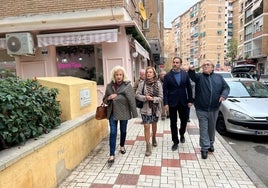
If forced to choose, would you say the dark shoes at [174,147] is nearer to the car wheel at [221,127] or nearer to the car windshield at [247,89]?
the car wheel at [221,127]

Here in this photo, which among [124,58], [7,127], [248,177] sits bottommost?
[248,177]

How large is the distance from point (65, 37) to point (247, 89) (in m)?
5.94

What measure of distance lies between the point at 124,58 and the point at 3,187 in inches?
280

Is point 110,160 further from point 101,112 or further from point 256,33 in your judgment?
point 256,33

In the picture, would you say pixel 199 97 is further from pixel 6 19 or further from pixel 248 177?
pixel 6 19

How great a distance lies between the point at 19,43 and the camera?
29.7 feet

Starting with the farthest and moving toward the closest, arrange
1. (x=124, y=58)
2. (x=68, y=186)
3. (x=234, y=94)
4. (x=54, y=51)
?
(x=54, y=51)
(x=124, y=58)
(x=234, y=94)
(x=68, y=186)

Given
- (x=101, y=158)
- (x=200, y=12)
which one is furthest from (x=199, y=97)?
(x=200, y=12)

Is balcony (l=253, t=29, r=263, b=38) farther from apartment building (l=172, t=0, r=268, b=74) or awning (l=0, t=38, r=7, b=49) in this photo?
awning (l=0, t=38, r=7, b=49)

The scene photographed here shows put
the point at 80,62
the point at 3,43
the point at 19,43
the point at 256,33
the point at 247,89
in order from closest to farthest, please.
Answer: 1. the point at 247,89
2. the point at 19,43
3. the point at 3,43
4. the point at 80,62
5. the point at 256,33

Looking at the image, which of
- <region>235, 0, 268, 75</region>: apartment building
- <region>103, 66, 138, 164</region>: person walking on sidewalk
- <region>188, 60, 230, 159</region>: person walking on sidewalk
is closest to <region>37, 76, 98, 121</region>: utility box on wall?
<region>103, 66, 138, 164</region>: person walking on sidewalk

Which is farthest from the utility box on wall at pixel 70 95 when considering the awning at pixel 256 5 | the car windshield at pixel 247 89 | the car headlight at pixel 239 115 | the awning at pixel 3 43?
the awning at pixel 256 5

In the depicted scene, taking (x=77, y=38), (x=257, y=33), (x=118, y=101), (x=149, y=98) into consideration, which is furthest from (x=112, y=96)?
(x=257, y=33)

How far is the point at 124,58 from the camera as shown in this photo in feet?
30.8
